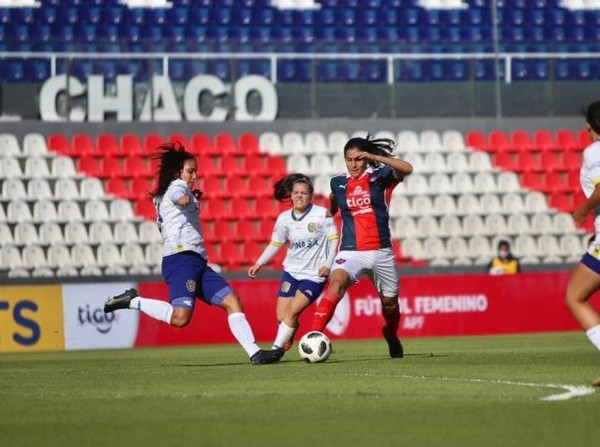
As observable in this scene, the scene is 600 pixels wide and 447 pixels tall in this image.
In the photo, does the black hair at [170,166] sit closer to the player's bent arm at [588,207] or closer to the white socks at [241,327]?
the white socks at [241,327]

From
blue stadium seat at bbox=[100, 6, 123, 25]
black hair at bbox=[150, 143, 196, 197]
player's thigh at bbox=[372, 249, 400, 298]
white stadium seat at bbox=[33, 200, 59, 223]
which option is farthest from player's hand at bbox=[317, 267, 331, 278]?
blue stadium seat at bbox=[100, 6, 123, 25]

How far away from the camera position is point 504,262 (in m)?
24.3

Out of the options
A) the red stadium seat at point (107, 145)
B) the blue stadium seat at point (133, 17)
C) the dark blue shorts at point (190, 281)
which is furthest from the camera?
the blue stadium seat at point (133, 17)

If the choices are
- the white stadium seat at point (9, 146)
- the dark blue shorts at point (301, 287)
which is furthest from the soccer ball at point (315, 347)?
the white stadium seat at point (9, 146)

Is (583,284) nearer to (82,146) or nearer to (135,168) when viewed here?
(135,168)

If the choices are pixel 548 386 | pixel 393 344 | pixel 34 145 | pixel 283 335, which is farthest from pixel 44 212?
pixel 548 386

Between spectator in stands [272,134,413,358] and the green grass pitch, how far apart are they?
83 cm

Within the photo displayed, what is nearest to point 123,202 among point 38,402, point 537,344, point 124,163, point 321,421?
point 124,163

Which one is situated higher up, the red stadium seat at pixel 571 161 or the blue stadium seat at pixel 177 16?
the blue stadium seat at pixel 177 16

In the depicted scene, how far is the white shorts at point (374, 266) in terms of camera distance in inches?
521

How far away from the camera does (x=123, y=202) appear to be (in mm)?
25266

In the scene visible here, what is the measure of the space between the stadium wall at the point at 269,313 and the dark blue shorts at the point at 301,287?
259 inches

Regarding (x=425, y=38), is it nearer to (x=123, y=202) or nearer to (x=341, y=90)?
(x=341, y=90)

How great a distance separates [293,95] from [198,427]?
731 inches
